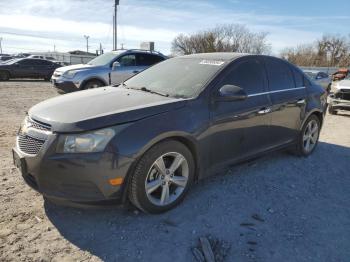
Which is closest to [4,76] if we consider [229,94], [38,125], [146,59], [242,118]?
[146,59]

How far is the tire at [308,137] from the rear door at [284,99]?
0.23 m

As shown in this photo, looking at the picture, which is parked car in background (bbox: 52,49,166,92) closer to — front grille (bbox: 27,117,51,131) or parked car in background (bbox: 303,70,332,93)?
front grille (bbox: 27,117,51,131)

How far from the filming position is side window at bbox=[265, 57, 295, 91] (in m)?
4.95

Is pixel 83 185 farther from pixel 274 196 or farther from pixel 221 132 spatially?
pixel 274 196

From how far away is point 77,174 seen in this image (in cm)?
306

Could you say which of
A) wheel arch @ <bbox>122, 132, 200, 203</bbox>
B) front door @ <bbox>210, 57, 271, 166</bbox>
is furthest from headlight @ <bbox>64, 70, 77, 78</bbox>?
wheel arch @ <bbox>122, 132, 200, 203</bbox>

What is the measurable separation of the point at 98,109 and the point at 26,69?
64.2 feet

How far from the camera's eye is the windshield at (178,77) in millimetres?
4026

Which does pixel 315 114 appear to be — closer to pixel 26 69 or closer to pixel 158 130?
pixel 158 130

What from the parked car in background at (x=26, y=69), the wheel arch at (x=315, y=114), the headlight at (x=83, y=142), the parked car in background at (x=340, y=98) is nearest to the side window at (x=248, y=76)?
the wheel arch at (x=315, y=114)

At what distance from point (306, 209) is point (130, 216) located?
1.94 metres

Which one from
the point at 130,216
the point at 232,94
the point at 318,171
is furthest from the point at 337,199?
the point at 130,216

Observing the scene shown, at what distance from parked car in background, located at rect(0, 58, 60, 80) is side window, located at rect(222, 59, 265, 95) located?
18611 mm

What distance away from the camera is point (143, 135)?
3.25 m
